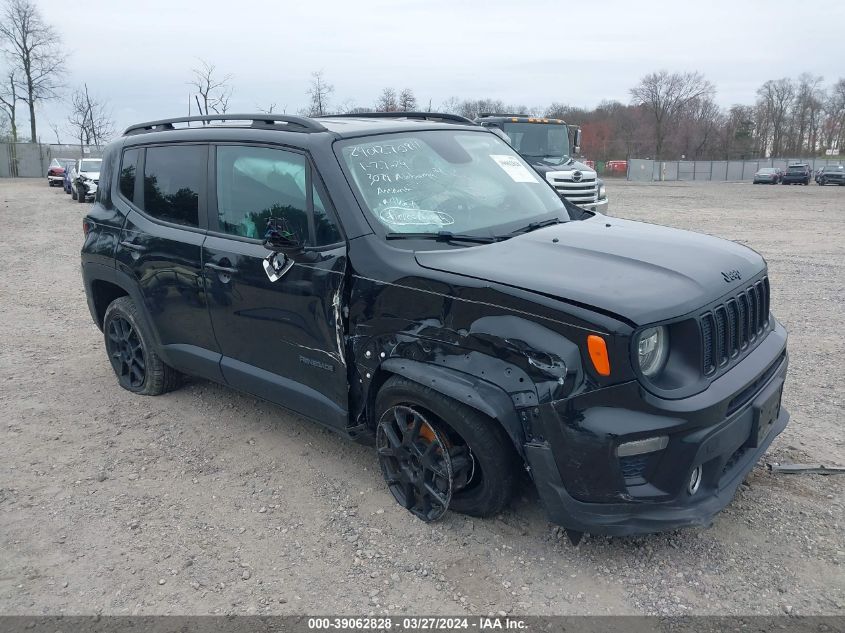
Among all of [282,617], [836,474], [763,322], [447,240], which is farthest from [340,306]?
[836,474]

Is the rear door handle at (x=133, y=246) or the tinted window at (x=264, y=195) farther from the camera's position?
the rear door handle at (x=133, y=246)

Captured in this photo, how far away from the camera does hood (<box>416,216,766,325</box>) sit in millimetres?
2730

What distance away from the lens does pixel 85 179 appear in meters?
23.7

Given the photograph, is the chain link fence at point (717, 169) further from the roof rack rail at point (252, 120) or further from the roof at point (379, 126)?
the roof rack rail at point (252, 120)

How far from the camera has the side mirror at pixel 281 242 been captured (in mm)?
3430

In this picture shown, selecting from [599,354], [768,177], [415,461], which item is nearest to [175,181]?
[415,461]

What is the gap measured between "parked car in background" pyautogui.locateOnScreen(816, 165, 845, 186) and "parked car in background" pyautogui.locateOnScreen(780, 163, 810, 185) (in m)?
1.25

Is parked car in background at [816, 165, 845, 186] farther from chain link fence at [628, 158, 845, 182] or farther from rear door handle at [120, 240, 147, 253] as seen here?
rear door handle at [120, 240, 147, 253]

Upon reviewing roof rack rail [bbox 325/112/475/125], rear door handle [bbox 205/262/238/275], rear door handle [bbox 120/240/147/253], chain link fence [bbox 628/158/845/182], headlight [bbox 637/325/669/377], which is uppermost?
chain link fence [bbox 628/158/845/182]

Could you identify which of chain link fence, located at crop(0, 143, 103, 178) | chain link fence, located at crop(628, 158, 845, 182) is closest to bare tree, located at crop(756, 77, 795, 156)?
chain link fence, located at crop(628, 158, 845, 182)

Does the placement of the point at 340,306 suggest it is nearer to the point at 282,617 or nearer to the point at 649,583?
the point at 282,617

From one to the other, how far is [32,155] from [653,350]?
54.3 metres

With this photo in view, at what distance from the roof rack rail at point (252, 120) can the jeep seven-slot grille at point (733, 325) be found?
7.30ft

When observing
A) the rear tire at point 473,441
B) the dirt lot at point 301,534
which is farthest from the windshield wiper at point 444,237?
the dirt lot at point 301,534
